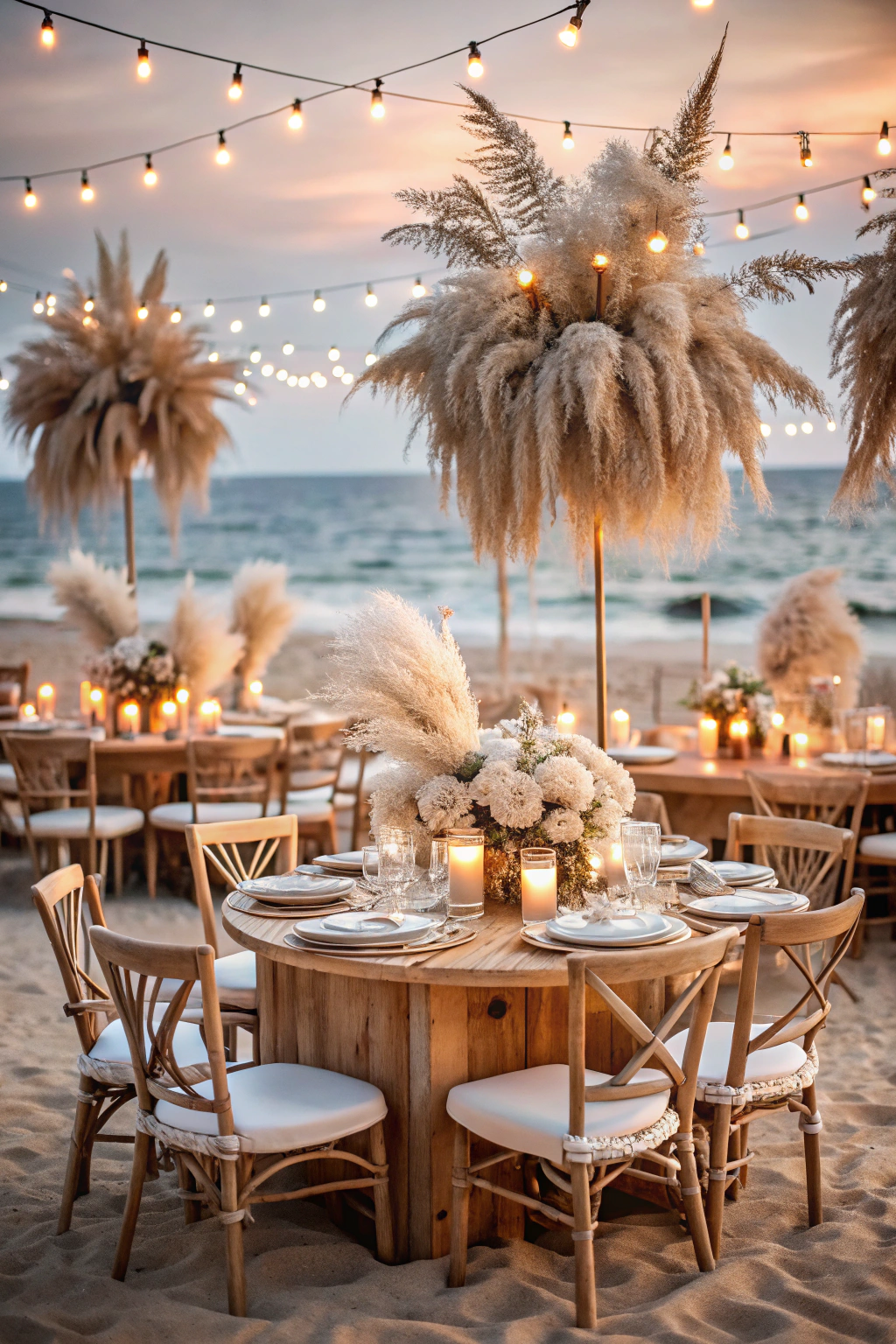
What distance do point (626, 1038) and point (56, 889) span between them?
1.40 meters

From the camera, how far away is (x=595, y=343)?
12.0 feet

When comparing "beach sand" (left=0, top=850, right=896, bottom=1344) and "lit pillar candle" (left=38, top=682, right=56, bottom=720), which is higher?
"lit pillar candle" (left=38, top=682, right=56, bottom=720)

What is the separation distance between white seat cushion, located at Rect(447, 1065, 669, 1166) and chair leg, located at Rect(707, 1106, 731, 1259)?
0.71 feet

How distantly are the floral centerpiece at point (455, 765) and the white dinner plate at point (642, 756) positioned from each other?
220 centimetres

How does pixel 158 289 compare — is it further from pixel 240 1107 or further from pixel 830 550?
pixel 830 550

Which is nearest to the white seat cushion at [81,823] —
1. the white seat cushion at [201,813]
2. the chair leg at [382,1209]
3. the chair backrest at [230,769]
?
the white seat cushion at [201,813]

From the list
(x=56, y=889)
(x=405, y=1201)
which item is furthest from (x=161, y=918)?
(x=405, y=1201)

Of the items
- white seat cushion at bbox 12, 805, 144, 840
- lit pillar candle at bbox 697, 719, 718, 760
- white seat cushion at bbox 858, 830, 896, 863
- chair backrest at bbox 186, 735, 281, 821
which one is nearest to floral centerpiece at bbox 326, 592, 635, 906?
white seat cushion at bbox 858, 830, 896, 863

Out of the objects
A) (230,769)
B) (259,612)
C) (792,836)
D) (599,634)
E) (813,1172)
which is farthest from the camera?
(259,612)

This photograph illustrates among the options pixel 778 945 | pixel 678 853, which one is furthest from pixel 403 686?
pixel 778 945

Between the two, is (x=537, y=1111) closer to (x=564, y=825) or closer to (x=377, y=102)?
(x=564, y=825)

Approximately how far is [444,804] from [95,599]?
3904mm

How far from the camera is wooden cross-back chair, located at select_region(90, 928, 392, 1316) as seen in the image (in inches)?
91.5

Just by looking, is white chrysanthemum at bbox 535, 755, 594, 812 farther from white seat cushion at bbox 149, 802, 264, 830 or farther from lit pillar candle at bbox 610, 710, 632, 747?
white seat cushion at bbox 149, 802, 264, 830
